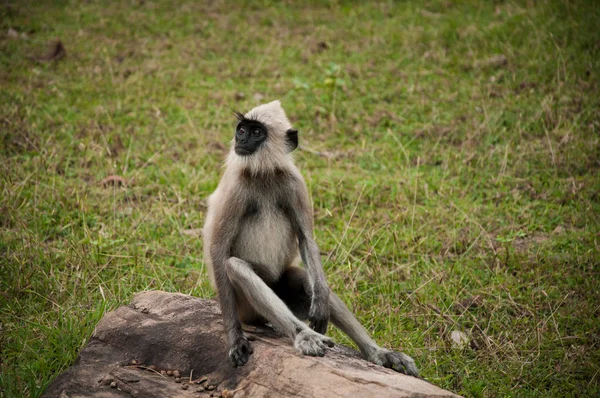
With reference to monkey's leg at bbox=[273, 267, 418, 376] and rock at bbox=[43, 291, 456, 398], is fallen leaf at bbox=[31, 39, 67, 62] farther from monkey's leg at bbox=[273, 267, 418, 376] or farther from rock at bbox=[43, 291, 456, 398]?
monkey's leg at bbox=[273, 267, 418, 376]

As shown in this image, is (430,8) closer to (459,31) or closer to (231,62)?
(459,31)

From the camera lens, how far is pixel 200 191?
6711 millimetres

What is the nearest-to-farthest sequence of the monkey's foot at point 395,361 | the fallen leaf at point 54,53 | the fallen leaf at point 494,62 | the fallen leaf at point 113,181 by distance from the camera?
the monkey's foot at point 395,361
the fallen leaf at point 113,181
the fallen leaf at point 494,62
the fallen leaf at point 54,53

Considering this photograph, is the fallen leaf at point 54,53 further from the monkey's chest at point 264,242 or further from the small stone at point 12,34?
the monkey's chest at point 264,242

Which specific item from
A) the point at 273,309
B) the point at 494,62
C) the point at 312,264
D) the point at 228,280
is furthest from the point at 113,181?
the point at 494,62

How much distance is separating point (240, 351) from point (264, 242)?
81 centimetres

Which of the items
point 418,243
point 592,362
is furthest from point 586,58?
point 592,362

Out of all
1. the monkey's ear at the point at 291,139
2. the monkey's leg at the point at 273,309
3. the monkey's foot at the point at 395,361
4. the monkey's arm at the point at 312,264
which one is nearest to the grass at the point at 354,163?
the monkey's foot at the point at 395,361

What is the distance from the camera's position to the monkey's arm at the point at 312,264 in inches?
158

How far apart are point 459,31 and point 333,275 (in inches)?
206

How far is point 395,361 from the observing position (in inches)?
156

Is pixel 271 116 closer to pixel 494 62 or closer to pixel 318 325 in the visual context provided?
pixel 318 325

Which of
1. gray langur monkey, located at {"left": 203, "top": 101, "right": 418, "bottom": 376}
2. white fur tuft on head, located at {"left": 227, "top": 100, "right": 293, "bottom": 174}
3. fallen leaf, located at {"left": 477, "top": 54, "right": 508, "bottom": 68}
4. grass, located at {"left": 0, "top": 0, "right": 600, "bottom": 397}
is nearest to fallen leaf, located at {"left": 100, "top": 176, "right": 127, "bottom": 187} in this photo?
grass, located at {"left": 0, "top": 0, "right": 600, "bottom": 397}

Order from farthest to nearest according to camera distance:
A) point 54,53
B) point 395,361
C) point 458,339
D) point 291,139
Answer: point 54,53, point 458,339, point 291,139, point 395,361
